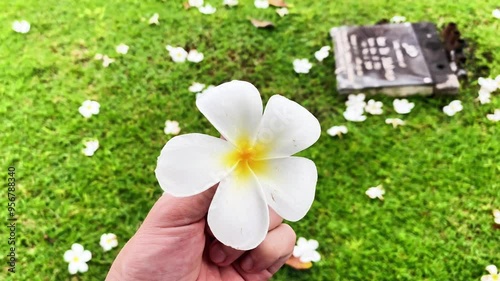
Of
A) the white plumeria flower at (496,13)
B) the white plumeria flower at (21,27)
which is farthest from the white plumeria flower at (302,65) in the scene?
the white plumeria flower at (21,27)

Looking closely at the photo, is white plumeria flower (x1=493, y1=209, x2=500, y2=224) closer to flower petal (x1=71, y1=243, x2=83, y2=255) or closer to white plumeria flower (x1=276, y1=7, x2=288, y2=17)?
white plumeria flower (x1=276, y1=7, x2=288, y2=17)

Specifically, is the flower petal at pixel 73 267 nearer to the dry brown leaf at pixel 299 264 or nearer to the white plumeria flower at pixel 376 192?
the dry brown leaf at pixel 299 264

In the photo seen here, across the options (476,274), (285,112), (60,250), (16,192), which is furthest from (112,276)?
(476,274)

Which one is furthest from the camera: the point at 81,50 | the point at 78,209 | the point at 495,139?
the point at 81,50

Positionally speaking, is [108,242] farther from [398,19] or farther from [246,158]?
[398,19]

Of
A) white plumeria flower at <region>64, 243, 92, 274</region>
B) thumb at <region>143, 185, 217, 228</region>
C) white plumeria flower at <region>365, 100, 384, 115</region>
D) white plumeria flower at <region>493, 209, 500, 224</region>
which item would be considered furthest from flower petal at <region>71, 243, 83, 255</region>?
white plumeria flower at <region>493, 209, 500, 224</region>

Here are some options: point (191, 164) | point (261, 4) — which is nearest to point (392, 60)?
point (261, 4)

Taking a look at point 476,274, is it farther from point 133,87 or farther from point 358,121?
point 133,87
